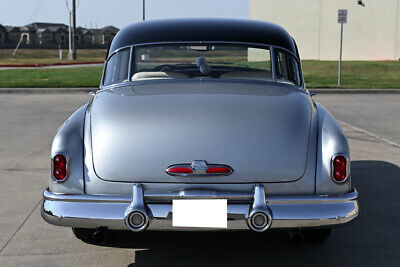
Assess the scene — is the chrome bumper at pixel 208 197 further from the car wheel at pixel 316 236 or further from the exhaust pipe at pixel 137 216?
the car wheel at pixel 316 236

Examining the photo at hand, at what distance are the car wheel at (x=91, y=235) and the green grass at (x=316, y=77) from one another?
13.3m

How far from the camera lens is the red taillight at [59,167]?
3.48 metres

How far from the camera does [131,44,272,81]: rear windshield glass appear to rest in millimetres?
4539

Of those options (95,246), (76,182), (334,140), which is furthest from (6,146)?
(334,140)

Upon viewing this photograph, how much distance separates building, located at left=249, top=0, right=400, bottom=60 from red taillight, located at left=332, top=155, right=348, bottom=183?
120 ft

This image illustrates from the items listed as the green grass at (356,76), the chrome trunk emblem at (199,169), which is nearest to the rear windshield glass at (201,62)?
the chrome trunk emblem at (199,169)

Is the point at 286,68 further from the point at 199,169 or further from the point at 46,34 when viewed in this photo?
the point at 46,34

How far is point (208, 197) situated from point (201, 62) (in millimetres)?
1623

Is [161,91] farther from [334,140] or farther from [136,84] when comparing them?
[334,140]

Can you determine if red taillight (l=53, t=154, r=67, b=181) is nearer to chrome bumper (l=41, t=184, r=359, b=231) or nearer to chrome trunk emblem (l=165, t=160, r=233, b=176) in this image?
chrome bumper (l=41, t=184, r=359, b=231)

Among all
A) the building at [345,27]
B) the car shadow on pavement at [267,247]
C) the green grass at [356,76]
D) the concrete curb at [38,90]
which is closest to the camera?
the car shadow on pavement at [267,247]

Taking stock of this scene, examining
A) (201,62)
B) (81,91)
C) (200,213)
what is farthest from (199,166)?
(81,91)

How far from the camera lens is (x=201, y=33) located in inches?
186

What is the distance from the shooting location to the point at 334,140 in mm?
3523
